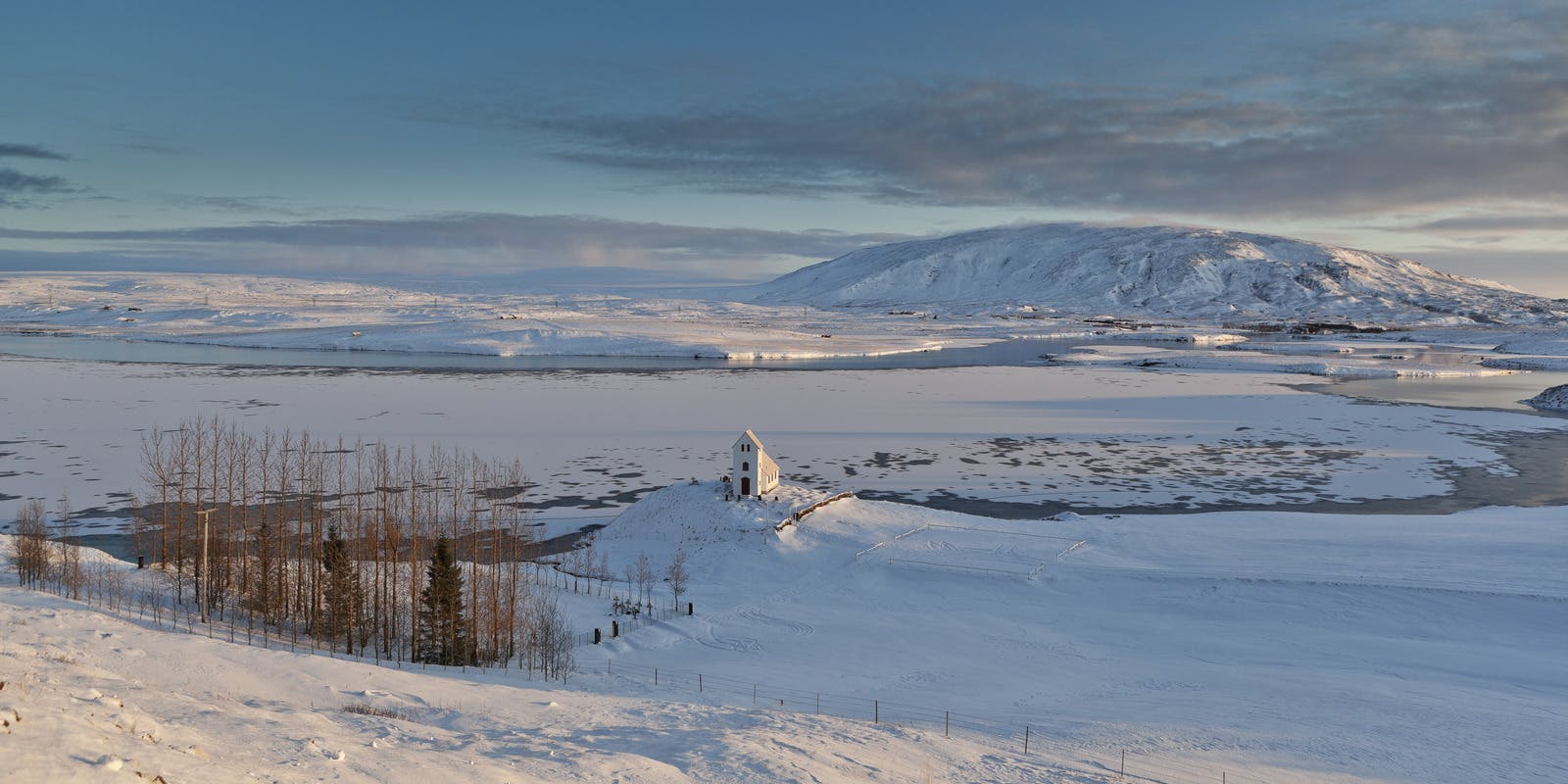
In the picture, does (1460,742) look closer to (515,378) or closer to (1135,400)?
(1135,400)

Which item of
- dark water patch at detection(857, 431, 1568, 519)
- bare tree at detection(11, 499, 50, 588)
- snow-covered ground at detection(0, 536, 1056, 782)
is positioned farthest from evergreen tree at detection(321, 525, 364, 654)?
dark water patch at detection(857, 431, 1568, 519)

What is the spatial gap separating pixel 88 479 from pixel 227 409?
905 inches

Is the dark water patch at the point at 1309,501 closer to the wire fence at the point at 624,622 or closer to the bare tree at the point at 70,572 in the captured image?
the wire fence at the point at 624,622

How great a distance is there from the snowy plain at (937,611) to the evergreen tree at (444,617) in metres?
3.43

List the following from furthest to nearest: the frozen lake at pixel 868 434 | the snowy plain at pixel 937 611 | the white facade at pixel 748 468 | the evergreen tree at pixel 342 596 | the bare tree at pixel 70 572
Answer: the frozen lake at pixel 868 434 → the white facade at pixel 748 468 → the evergreen tree at pixel 342 596 → the bare tree at pixel 70 572 → the snowy plain at pixel 937 611

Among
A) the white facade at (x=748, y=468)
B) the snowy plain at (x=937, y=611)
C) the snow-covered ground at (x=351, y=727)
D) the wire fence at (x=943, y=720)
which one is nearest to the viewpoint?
the snow-covered ground at (x=351, y=727)

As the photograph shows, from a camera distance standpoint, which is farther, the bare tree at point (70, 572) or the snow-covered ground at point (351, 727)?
the bare tree at point (70, 572)

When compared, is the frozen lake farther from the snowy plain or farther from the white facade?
the white facade

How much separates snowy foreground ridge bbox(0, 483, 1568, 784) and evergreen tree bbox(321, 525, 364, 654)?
3291mm

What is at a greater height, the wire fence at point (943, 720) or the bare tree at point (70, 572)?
the bare tree at point (70, 572)

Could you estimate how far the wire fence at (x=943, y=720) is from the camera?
Result: 18875mm

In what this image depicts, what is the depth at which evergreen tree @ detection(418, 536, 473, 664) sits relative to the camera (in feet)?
90.1

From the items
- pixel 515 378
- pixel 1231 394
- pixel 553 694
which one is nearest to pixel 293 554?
pixel 553 694

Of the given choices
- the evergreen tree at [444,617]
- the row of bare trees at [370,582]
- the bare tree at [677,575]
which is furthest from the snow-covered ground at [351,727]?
the bare tree at [677,575]
